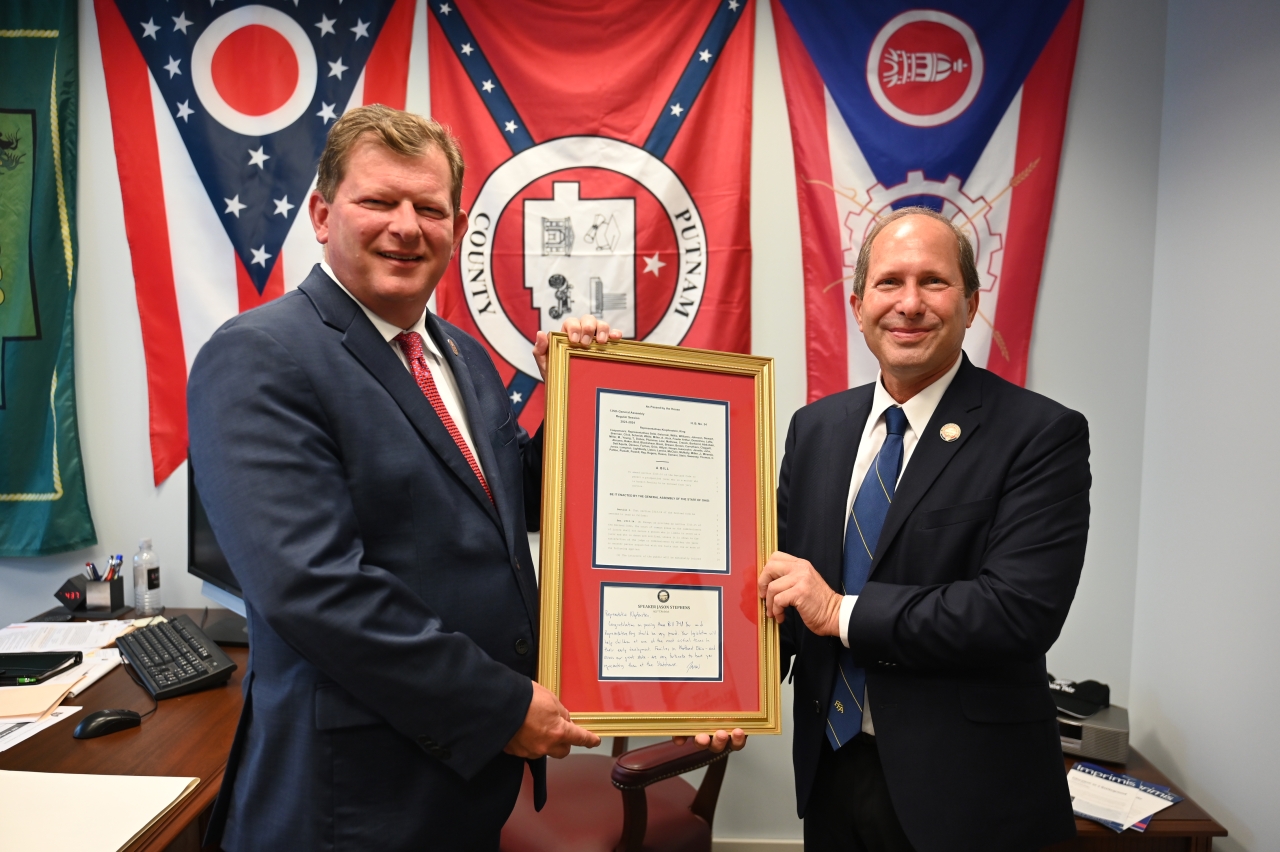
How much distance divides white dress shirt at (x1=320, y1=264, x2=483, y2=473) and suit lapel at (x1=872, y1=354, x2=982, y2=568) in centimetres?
80

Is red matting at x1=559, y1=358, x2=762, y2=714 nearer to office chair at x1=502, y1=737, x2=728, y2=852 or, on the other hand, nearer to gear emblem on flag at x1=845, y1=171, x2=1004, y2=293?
office chair at x1=502, y1=737, x2=728, y2=852

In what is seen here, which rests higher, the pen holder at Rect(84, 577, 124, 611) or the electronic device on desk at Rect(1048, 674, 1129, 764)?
the pen holder at Rect(84, 577, 124, 611)

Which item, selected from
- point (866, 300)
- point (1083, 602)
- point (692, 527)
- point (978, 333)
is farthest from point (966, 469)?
point (1083, 602)

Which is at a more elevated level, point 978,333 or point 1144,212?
point 1144,212

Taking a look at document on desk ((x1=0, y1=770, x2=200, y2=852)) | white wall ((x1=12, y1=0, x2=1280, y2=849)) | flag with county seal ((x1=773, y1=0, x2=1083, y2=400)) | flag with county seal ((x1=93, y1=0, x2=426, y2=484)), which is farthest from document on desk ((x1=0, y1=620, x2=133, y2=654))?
flag with county seal ((x1=773, y1=0, x2=1083, y2=400))

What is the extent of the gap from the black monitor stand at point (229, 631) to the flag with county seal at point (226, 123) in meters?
0.97

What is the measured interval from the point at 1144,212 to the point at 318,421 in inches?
121

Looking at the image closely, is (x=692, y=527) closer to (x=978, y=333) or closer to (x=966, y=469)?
(x=966, y=469)

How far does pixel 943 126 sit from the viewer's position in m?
2.89

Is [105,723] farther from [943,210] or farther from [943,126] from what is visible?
[943,126]

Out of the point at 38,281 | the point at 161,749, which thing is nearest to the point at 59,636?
the point at 161,749

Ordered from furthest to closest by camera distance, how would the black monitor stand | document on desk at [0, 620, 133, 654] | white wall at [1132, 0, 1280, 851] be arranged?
1. the black monitor stand
2. document on desk at [0, 620, 133, 654]
3. white wall at [1132, 0, 1280, 851]

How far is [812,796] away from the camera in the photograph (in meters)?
1.67

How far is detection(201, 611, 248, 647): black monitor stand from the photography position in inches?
101
